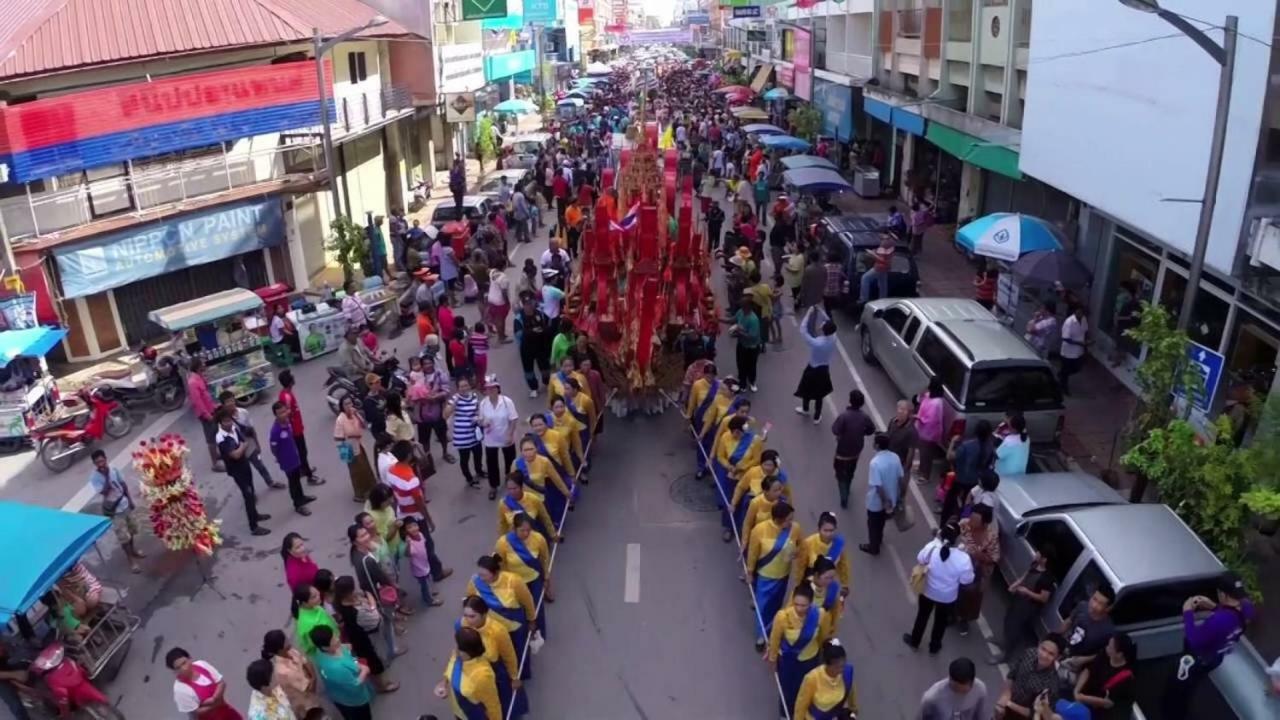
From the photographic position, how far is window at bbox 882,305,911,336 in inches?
519

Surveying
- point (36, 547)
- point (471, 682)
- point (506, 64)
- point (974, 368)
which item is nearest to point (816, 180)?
point (974, 368)

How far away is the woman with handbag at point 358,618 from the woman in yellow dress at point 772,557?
10.5ft

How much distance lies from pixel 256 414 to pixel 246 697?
6.92m

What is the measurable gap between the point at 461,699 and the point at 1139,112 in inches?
443

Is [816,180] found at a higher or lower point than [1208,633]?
higher

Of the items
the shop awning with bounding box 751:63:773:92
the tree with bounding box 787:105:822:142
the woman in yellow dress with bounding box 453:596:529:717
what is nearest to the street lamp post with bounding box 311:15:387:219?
the woman in yellow dress with bounding box 453:596:529:717

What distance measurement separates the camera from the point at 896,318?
13523mm

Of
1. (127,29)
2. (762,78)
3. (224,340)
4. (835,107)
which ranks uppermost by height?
(127,29)

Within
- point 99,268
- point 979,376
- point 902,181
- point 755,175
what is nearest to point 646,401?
point 979,376

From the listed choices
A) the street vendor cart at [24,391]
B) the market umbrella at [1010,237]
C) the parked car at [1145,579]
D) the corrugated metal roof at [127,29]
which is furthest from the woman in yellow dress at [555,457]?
the corrugated metal roof at [127,29]

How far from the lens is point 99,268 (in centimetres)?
1548

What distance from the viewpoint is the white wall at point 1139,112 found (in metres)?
9.74

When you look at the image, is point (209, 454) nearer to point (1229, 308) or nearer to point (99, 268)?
point (99, 268)

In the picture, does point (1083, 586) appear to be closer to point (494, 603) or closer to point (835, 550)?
point (835, 550)
